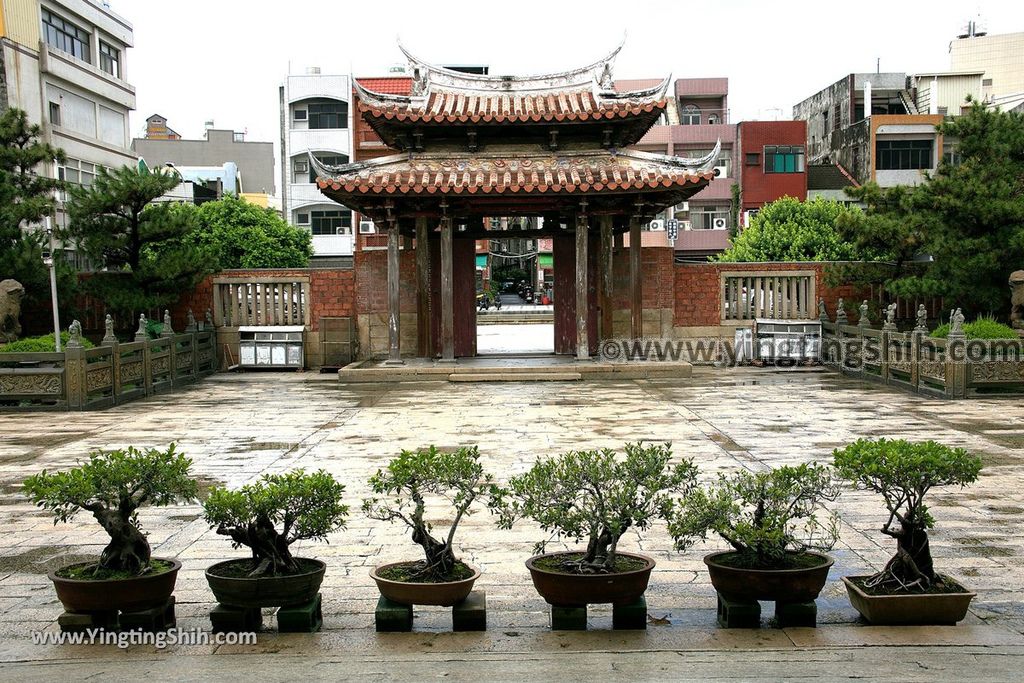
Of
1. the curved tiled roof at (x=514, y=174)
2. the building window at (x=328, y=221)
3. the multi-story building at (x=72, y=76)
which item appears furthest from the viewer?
the building window at (x=328, y=221)

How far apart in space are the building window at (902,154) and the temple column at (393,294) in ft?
92.5

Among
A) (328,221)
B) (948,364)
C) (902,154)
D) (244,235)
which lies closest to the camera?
(948,364)

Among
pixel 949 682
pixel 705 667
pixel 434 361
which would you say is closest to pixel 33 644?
pixel 705 667

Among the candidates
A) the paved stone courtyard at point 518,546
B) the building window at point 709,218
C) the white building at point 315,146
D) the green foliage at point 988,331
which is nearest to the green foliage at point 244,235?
the white building at point 315,146

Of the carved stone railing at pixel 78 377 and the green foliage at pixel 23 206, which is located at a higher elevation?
the green foliage at pixel 23 206

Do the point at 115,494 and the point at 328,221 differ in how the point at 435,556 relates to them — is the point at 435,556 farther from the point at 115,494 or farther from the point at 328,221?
the point at 328,221

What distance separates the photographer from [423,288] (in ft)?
62.2

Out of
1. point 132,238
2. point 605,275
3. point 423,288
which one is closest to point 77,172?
point 132,238

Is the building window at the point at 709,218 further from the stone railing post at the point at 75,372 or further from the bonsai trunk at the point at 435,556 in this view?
the bonsai trunk at the point at 435,556

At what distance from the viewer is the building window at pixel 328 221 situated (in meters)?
45.7

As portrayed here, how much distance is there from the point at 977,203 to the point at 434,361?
396 inches

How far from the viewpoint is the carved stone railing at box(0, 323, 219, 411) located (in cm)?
1452

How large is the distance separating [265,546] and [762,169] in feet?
129

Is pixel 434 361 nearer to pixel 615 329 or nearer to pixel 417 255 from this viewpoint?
pixel 417 255
